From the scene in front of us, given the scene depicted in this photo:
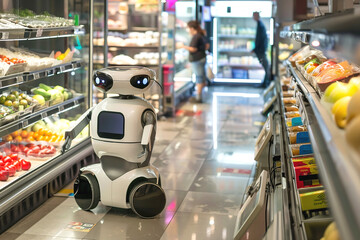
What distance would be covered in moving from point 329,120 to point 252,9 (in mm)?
13905

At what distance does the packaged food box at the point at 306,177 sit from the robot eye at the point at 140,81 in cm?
203

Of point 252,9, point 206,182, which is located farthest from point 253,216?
point 252,9

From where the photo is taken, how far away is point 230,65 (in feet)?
53.3

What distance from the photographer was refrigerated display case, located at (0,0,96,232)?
4.89 meters

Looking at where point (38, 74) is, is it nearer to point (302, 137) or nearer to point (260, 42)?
point (302, 137)

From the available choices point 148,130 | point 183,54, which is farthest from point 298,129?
point 183,54

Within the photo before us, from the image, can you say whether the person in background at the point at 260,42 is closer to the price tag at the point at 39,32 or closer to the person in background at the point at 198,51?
the person in background at the point at 198,51

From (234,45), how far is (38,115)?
1119 cm

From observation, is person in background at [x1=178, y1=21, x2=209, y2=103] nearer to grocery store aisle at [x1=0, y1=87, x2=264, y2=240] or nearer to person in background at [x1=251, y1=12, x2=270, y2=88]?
person in background at [x1=251, y1=12, x2=270, y2=88]

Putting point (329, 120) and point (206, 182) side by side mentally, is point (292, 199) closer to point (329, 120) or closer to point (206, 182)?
point (329, 120)

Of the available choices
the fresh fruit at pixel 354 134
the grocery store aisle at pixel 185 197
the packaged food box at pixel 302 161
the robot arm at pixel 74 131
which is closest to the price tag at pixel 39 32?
the robot arm at pixel 74 131

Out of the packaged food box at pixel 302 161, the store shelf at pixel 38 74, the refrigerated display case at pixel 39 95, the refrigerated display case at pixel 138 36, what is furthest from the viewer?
the refrigerated display case at pixel 138 36

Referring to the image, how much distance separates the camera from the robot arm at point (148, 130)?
16.0 ft

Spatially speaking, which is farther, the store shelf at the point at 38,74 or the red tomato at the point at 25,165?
the red tomato at the point at 25,165
